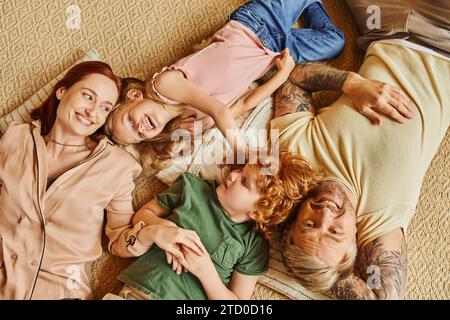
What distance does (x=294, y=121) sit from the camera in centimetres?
117

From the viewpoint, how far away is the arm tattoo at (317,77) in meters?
1.21

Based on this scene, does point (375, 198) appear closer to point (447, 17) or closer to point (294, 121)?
point (294, 121)

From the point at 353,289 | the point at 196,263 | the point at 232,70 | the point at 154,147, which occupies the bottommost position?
the point at 353,289

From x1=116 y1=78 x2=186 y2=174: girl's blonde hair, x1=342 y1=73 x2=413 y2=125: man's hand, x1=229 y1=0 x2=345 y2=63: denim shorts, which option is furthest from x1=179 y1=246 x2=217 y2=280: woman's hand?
x1=229 y1=0 x2=345 y2=63: denim shorts

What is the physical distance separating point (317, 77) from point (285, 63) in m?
0.09

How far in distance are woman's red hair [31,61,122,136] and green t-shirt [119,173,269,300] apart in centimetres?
34

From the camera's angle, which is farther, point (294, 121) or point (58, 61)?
point (58, 61)

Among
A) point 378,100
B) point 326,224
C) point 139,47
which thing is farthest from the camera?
→ point 139,47

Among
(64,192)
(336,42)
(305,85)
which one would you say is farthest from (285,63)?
(64,192)

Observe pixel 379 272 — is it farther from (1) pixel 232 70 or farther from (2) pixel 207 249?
(1) pixel 232 70

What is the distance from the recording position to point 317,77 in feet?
4.07

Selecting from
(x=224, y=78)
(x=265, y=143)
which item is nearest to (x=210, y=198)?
(x=265, y=143)

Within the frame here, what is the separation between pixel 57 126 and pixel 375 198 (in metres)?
0.75

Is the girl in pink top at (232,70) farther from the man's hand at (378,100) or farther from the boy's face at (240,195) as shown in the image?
the man's hand at (378,100)
